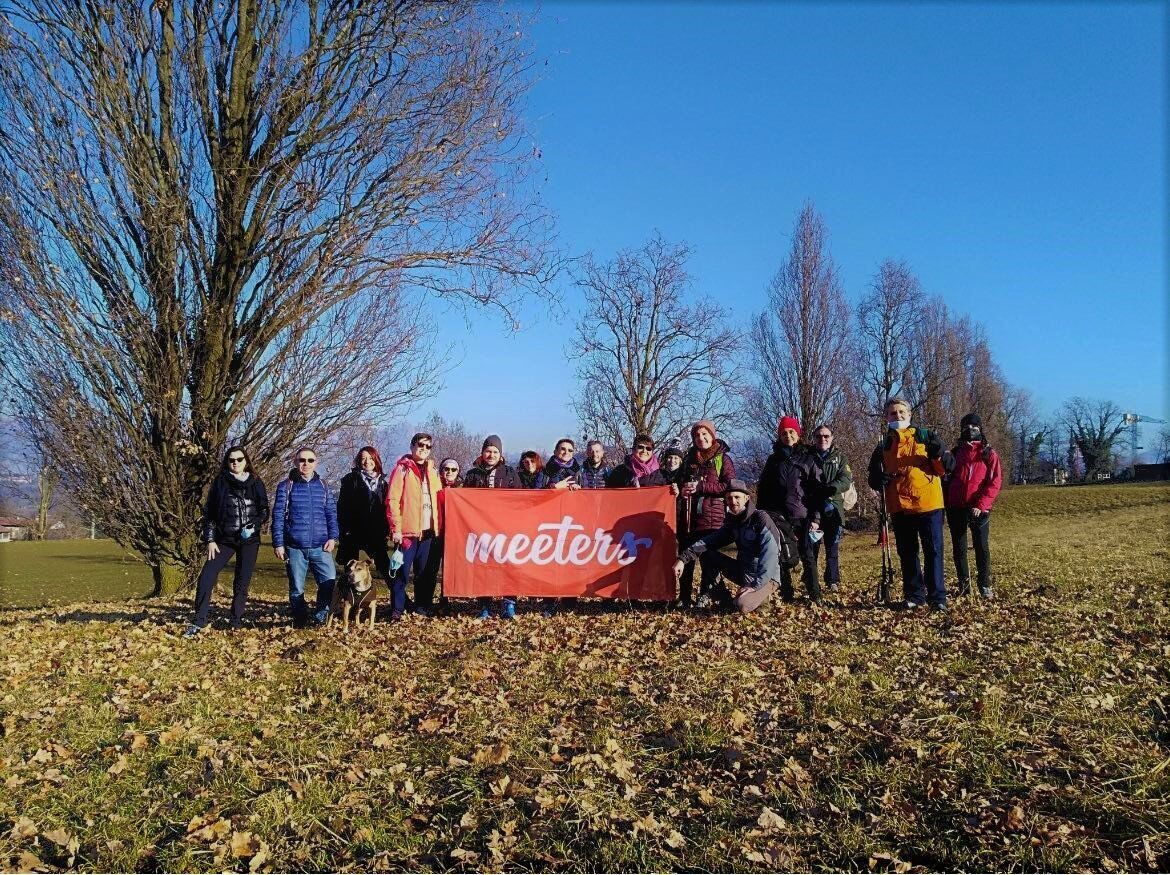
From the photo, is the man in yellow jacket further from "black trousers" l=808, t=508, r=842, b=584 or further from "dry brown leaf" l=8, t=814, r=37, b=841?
"dry brown leaf" l=8, t=814, r=37, b=841

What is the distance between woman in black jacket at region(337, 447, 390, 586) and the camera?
9.21 m

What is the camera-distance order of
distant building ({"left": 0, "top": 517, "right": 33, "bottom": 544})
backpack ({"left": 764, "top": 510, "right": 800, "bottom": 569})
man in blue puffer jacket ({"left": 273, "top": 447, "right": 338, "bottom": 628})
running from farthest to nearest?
distant building ({"left": 0, "top": 517, "right": 33, "bottom": 544}) < man in blue puffer jacket ({"left": 273, "top": 447, "right": 338, "bottom": 628}) < backpack ({"left": 764, "top": 510, "right": 800, "bottom": 569})

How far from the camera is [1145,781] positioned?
12.0ft

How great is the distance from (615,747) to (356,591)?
4.93m

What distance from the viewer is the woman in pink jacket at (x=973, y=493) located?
8664 millimetres

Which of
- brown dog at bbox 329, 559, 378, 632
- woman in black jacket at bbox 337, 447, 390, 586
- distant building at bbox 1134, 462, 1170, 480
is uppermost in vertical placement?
distant building at bbox 1134, 462, 1170, 480

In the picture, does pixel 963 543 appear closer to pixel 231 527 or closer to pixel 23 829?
pixel 231 527

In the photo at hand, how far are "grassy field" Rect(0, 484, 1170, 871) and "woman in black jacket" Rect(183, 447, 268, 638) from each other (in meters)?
0.85

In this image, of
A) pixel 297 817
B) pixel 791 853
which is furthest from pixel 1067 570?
pixel 297 817

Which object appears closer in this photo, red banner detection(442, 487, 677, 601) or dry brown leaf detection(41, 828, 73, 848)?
dry brown leaf detection(41, 828, 73, 848)

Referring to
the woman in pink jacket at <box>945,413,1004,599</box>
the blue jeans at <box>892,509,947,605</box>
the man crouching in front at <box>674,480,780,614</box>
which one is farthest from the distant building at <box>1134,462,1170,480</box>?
the man crouching in front at <box>674,480,780,614</box>

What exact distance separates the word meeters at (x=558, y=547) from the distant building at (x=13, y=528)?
90111 mm

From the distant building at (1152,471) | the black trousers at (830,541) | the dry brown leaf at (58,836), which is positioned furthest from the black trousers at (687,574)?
the distant building at (1152,471)

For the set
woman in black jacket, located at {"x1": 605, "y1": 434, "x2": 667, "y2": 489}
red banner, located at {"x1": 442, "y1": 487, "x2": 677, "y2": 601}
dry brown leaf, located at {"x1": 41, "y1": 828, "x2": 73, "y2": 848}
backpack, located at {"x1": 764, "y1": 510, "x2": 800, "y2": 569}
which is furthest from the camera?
woman in black jacket, located at {"x1": 605, "y1": 434, "x2": 667, "y2": 489}
